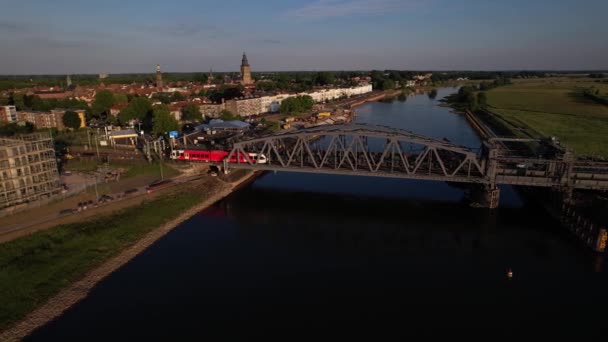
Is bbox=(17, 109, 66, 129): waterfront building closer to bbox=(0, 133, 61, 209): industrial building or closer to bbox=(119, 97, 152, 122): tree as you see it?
bbox=(119, 97, 152, 122): tree

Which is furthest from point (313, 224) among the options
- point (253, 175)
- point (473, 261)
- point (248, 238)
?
point (253, 175)

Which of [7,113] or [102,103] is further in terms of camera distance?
[102,103]

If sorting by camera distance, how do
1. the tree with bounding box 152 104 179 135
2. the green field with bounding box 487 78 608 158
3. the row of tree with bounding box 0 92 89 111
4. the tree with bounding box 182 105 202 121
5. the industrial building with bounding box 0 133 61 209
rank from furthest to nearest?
the row of tree with bounding box 0 92 89 111 → the tree with bounding box 182 105 202 121 → the tree with bounding box 152 104 179 135 → the green field with bounding box 487 78 608 158 → the industrial building with bounding box 0 133 61 209

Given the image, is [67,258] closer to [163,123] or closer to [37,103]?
[163,123]

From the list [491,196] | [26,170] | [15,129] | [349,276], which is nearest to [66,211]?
[26,170]

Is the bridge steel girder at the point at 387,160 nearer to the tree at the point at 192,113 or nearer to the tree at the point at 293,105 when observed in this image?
the tree at the point at 192,113

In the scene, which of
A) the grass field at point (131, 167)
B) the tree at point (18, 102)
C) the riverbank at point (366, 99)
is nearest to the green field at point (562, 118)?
the riverbank at point (366, 99)

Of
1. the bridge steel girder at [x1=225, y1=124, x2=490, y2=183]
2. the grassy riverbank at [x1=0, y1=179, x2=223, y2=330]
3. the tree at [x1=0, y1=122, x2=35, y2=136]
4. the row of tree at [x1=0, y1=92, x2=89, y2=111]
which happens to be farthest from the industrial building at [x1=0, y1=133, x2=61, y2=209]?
the row of tree at [x1=0, y1=92, x2=89, y2=111]
